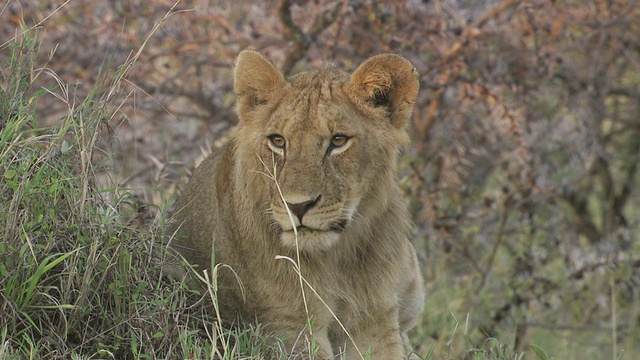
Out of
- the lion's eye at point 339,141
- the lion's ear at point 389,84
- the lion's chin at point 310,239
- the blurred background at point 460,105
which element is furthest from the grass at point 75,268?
the blurred background at point 460,105

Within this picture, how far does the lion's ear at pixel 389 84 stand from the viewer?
3.73 m

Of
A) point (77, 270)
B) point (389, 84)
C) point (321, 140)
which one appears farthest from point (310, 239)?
point (77, 270)

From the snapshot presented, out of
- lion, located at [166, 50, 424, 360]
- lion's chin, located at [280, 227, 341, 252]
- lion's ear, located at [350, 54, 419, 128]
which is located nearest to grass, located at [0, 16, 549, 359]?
lion, located at [166, 50, 424, 360]

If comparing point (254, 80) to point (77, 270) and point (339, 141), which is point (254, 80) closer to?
point (339, 141)

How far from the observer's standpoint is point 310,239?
3.54 meters

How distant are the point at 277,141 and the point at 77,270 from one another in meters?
0.85

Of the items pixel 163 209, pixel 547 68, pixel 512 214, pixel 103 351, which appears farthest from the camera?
pixel 512 214

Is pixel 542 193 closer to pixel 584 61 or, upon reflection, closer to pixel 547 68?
pixel 547 68

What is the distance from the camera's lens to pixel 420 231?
6.98 m

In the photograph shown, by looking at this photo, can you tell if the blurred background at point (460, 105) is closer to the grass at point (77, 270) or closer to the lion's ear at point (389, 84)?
the grass at point (77, 270)

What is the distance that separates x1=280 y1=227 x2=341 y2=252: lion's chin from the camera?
353cm

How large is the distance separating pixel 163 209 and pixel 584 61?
505 centimetres

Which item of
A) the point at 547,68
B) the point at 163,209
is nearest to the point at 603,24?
the point at 547,68

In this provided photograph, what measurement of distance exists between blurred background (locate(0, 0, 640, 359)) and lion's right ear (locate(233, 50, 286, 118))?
1.70m
